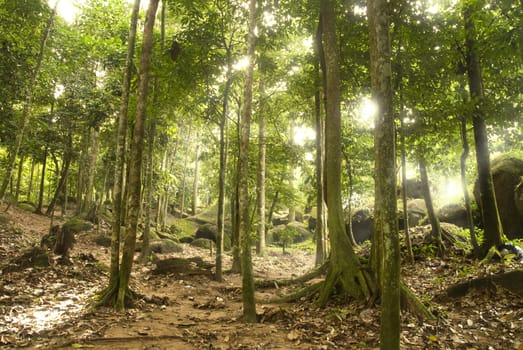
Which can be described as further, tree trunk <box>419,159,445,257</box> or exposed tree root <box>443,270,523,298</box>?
tree trunk <box>419,159,445,257</box>

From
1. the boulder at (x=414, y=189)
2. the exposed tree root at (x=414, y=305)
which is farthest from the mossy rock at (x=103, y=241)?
the boulder at (x=414, y=189)

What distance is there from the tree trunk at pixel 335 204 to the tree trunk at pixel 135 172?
4451 mm

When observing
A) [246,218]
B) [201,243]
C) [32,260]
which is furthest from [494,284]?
[201,243]

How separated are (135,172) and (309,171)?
38.1 feet

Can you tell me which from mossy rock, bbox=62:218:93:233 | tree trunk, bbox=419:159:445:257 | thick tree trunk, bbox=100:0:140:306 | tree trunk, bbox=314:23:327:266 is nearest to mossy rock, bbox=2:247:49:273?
thick tree trunk, bbox=100:0:140:306

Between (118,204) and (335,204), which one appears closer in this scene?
(118,204)

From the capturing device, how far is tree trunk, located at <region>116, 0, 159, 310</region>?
25.5ft

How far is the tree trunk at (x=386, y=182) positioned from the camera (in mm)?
4082

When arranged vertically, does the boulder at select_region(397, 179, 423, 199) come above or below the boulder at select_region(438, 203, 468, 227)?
above

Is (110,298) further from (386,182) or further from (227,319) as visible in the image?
(386,182)

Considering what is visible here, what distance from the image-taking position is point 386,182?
425 cm

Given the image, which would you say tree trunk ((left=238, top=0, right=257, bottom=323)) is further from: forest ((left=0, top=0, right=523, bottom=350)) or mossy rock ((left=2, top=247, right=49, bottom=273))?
mossy rock ((left=2, top=247, right=49, bottom=273))

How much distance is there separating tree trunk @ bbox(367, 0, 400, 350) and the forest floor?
1857 mm

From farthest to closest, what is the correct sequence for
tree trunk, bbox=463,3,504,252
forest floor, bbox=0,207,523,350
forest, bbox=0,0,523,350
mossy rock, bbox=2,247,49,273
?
1. tree trunk, bbox=463,3,504,252
2. mossy rock, bbox=2,247,49,273
3. forest, bbox=0,0,523,350
4. forest floor, bbox=0,207,523,350
